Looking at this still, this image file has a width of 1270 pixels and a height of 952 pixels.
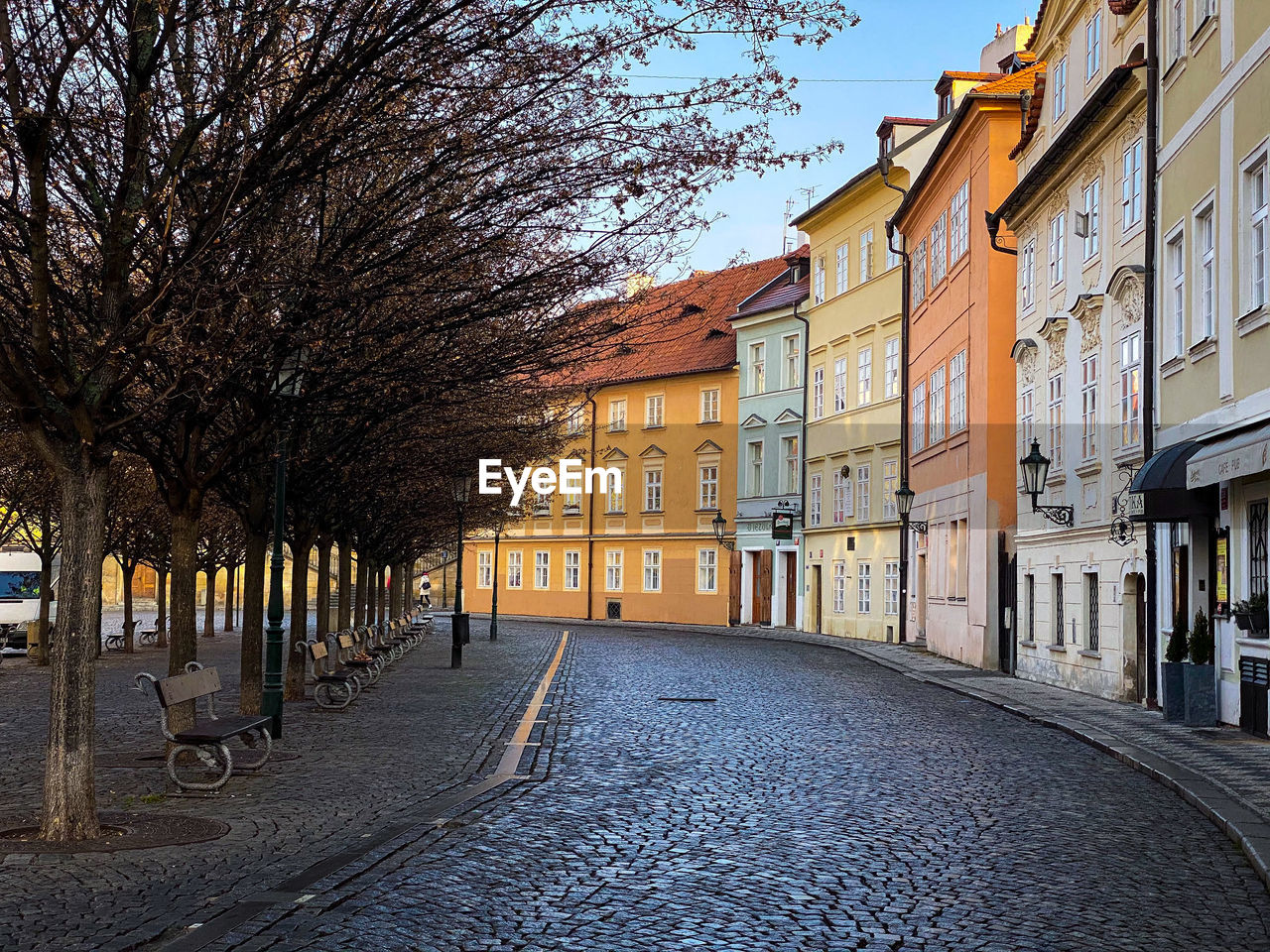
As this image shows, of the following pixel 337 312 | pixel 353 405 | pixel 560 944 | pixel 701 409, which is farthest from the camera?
pixel 701 409

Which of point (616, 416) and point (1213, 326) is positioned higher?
point (616, 416)

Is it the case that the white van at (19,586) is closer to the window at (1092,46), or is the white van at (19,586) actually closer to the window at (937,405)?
the window at (937,405)

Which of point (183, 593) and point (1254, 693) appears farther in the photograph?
point (1254, 693)

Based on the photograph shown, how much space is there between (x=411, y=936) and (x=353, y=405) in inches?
432

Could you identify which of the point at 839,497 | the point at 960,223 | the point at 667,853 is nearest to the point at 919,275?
the point at 960,223

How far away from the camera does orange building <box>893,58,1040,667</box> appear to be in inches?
1199

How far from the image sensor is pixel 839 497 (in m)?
50.2

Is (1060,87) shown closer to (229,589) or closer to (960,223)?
(960,223)

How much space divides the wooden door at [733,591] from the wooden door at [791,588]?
349cm

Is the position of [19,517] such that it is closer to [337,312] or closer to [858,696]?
[858,696]

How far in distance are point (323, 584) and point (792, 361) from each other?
1135 inches

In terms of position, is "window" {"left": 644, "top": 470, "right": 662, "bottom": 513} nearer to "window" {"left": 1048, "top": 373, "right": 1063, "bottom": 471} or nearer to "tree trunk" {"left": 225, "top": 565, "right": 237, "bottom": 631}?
"tree trunk" {"left": 225, "top": 565, "right": 237, "bottom": 631}

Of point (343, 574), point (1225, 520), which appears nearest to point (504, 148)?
point (1225, 520)

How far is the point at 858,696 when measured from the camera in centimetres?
2359
